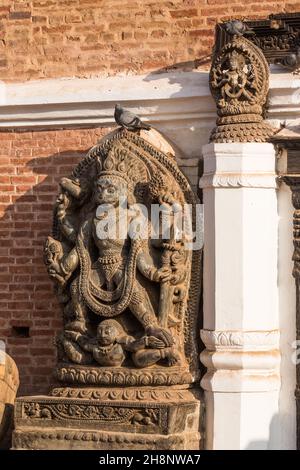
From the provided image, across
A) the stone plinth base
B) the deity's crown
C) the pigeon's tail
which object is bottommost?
the stone plinth base

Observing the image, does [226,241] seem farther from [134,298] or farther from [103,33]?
[103,33]

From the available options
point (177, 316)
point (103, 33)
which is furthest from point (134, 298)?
point (103, 33)

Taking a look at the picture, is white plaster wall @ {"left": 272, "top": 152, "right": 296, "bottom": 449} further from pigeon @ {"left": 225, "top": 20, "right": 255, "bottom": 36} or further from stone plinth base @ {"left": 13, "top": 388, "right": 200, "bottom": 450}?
pigeon @ {"left": 225, "top": 20, "right": 255, "bottom": 36}

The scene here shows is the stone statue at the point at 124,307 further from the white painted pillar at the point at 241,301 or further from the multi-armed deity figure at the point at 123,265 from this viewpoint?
the white painted pillar at the point at 241,301

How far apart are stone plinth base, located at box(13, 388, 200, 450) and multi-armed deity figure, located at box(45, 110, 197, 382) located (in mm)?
220

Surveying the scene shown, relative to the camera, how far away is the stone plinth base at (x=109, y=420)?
594 centimetres

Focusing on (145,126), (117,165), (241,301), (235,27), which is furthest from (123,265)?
(235,27)

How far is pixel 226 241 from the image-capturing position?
6.26 meters

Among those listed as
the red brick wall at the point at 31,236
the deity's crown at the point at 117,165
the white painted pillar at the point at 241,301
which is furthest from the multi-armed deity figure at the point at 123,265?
the red brick wall at the point at 31,236

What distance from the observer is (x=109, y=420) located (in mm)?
6043

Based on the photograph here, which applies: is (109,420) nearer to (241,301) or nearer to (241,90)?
(241,301)

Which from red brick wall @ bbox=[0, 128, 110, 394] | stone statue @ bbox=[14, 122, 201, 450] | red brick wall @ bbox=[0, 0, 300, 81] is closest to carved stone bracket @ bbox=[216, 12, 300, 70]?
red brick wall @ bbox=[0, 0, 300, 81]

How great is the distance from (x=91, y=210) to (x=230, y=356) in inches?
52.6

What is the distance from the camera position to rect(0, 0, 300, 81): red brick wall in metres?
6.88
